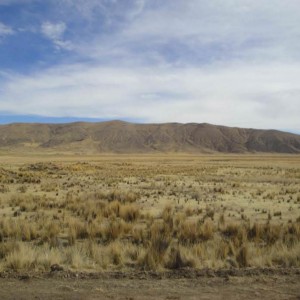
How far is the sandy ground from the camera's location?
6.33 meters

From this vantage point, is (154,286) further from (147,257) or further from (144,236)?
(144,236)

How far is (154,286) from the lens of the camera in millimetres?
6891

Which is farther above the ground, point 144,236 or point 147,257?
point 147,257

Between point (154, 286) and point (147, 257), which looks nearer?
point (154, 286)

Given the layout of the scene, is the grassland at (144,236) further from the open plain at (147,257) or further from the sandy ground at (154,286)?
the sandy ground at (154,286)

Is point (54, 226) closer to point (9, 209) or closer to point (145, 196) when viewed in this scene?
point (9, 209)

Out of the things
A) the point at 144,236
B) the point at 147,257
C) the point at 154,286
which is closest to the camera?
the point at 154,286

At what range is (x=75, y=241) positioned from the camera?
11.1 metres

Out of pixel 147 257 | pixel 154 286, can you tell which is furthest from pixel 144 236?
pixel 154 286

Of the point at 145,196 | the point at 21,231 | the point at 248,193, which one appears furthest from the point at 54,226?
Answer: the point at 248,193

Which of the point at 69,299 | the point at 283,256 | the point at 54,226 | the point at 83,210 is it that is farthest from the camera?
the point at 83,210

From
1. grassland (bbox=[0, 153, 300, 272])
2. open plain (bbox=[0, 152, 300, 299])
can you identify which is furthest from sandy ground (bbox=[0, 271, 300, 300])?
grassland (bbox=[0, 153, 300, 272])

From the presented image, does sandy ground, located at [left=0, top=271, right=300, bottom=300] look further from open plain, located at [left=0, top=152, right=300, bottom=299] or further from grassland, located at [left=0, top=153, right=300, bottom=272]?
grassland, located at [left=0, top=153, right=300, bottom=272]

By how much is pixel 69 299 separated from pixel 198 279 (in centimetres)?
231
